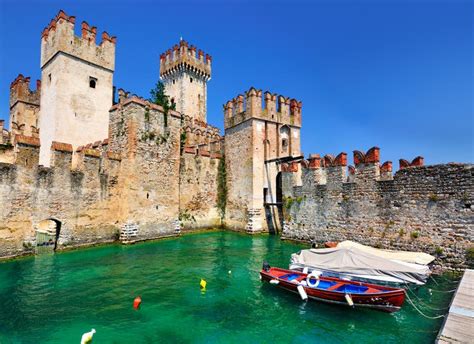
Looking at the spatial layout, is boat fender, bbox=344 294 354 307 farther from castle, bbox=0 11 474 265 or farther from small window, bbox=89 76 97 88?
small window, bbox=89 76 97 88

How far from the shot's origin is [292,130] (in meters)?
27.0

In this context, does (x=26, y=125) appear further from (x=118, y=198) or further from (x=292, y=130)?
(x=292, y=130)

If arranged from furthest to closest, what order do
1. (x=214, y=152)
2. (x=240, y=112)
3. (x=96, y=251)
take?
(x=214, y=152) < (x=240, y=112) < (x=96, y=251)

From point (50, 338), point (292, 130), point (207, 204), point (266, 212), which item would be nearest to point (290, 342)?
point (50, 338)

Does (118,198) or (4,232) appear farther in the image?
(118,198)

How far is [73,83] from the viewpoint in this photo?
2367cm

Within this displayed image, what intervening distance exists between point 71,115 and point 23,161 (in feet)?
30.2

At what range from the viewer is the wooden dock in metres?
6.43

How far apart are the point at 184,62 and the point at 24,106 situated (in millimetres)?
22450

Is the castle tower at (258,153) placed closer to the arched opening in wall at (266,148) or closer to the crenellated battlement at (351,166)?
the arched opening in wall at (266,148)

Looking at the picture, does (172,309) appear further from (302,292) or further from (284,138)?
(284,138)

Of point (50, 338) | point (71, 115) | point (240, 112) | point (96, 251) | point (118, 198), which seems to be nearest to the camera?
point (50, 338)

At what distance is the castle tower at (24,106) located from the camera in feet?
94.8

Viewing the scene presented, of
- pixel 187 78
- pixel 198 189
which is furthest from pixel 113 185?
pixel 187 78
